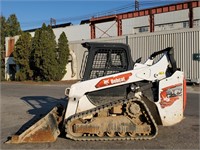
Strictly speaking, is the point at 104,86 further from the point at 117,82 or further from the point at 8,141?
the point at 8,141

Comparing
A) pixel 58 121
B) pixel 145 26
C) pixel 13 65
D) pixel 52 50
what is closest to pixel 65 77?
pixel 52 50

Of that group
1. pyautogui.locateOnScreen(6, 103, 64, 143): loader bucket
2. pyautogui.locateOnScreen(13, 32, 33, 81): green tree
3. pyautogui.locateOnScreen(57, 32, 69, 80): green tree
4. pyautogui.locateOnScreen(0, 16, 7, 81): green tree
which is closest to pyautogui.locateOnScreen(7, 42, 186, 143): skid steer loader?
pyautogui.locateOnScreen(6, 103, 64, 143): loader bucket

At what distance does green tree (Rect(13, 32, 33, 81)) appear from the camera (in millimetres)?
29641

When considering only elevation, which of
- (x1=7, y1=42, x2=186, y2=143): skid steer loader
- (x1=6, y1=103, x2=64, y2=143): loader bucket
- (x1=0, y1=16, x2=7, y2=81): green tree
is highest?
(x1=0, y1=16, x2=7, y2=81): green tree

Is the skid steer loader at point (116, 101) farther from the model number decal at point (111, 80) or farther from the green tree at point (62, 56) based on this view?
the green tree at point (62, 56)

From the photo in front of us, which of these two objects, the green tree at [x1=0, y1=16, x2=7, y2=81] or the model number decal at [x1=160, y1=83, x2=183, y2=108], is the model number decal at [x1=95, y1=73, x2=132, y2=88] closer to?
the model number decal at [x1=160, y1=83, x2=183, y2=108]

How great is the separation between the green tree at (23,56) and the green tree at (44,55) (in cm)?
105

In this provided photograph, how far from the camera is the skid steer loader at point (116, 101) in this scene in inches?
251

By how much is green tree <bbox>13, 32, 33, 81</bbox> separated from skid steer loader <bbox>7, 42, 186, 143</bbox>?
2354 centimetres

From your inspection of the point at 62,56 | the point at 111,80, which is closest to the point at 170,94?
the point at 111,80

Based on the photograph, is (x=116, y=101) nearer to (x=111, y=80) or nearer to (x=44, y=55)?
(x=111, y=80)

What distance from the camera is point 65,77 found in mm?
28641

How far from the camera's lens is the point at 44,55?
2695 centimetres

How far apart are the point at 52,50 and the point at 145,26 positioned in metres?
16.4
